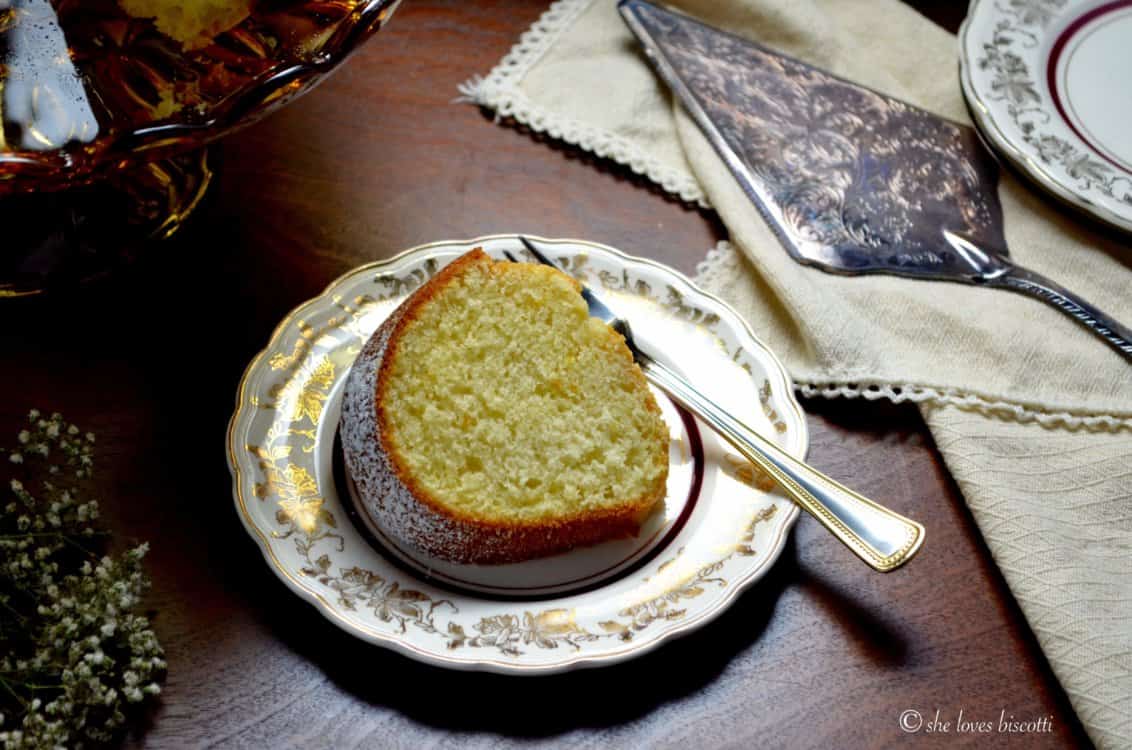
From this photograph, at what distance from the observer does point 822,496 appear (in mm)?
1096

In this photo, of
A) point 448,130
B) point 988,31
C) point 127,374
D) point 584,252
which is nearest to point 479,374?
point 584,252

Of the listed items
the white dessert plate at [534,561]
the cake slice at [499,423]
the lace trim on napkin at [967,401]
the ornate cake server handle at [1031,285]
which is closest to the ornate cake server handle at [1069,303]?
the ornate cake server handle at [1031,285]

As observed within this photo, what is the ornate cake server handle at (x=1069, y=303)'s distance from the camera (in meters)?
1.36

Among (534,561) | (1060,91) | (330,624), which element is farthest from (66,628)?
(1060,91)

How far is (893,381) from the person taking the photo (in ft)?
4.27

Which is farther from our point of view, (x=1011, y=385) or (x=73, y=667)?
(x=1011, y=385)

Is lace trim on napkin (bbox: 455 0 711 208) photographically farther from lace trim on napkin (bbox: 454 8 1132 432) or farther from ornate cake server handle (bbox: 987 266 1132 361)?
ornate cake server handle (bbox: 987 266 1132 361)

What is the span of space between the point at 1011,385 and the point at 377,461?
80 centimetres

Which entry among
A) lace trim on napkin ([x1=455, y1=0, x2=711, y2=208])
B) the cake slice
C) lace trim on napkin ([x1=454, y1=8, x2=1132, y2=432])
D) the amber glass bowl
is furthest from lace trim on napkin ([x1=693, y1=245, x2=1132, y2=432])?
the amber glass bowl

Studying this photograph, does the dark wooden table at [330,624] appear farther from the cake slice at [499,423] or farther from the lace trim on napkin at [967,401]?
the cake slice at [499,423]

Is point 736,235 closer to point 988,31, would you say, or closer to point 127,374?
point 988,31

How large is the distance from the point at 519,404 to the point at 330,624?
0.97ft

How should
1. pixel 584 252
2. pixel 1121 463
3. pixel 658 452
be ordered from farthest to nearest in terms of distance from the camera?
pixel 584 252, pixel 1121 463, pixel 658 452

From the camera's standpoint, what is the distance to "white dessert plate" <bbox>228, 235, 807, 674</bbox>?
1.00 metres
